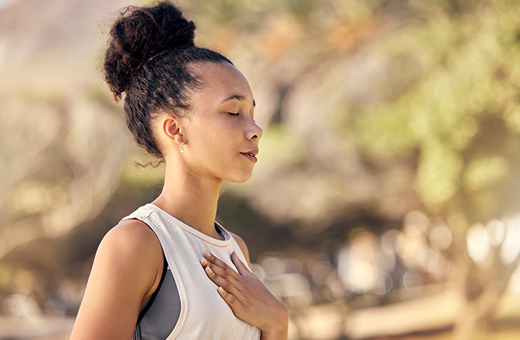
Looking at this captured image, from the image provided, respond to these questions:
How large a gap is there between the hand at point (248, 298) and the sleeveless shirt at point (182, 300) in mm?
14

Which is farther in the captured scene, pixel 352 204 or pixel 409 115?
pixel 352 204

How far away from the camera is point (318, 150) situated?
763 centimetres

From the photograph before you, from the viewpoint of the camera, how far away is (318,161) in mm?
7633

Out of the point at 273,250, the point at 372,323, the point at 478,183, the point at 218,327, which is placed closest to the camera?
the point at 218,327

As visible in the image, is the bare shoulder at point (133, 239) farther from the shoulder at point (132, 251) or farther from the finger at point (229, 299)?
the finger at point (229, 299)

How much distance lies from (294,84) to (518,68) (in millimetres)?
2911

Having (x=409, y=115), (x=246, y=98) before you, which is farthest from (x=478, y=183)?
(x=246, y=98)

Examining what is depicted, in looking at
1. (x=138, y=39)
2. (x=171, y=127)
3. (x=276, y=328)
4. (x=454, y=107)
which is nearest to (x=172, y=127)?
(x=171, y=127)

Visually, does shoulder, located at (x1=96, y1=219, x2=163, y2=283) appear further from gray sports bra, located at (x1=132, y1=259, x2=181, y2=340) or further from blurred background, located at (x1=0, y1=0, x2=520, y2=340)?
blurred background, located at (x1=0, y1=0, x2=520, y2=340)

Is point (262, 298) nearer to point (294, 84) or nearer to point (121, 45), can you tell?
point (121, 45)

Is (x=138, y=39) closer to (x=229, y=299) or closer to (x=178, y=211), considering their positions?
(x=178, y=211)

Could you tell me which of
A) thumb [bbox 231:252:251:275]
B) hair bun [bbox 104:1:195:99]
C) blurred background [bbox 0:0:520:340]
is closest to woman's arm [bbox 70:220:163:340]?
thumb [bbox 231:252:251:275]

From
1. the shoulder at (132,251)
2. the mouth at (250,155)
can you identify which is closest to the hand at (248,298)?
the shoulder at (132,251)

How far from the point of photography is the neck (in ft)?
3.79
